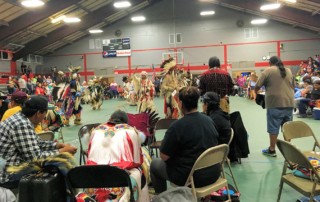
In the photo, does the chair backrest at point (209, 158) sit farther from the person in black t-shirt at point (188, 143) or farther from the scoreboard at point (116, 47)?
the scoreboard at point (116, 47)

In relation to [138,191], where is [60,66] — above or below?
above

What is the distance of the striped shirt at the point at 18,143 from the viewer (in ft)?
6.34

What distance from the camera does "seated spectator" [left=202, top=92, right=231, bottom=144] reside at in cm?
304

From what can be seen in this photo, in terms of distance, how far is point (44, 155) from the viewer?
6.38 feet

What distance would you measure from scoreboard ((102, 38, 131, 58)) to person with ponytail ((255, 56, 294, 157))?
17.5 meters

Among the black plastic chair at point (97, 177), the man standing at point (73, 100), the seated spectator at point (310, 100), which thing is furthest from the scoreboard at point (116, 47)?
the black plastic chair at point (97, 177)

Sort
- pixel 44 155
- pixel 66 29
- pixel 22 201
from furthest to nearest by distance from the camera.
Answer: pixel 66 29 → pixel 44 155 → pixel 22 201

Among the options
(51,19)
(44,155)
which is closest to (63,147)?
(44,155)

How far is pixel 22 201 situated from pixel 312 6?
1485cm

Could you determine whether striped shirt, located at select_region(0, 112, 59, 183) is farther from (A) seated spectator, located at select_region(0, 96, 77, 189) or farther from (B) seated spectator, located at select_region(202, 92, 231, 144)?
(B) seated spectator, located at select_region(202, 92, 231, 144)

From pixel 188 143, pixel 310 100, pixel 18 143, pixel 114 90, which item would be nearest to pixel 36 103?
pixel 18 143

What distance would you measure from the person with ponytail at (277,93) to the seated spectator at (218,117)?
863mm

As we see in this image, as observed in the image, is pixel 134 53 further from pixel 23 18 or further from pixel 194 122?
pixel 194 122

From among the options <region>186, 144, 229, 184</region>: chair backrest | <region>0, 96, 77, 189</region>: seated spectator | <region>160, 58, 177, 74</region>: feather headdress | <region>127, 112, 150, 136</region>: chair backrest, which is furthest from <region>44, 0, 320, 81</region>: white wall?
<region>0, 96, 77, 189</region>: seated spectator
